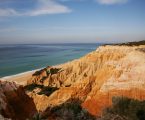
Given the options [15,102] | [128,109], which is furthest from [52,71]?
[128,109]

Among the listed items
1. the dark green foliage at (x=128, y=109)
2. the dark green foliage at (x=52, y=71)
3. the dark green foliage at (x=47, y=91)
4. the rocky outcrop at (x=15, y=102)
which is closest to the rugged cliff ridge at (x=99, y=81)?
the dark green foliage at (x=47, y=91)

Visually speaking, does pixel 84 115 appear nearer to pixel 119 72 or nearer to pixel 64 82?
pixel 119 72

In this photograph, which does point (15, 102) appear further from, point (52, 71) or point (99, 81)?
point (52, 71)

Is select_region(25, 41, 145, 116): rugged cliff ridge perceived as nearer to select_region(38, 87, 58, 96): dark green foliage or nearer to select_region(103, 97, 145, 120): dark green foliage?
select_region(38, 87, 58, 96): dark green foliage

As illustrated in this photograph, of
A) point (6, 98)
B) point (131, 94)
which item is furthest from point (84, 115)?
point (131, 94)

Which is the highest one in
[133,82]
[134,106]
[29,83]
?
[134,106]

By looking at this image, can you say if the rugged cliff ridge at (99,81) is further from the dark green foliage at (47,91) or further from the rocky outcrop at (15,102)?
the rocky outcrop at (15,102)

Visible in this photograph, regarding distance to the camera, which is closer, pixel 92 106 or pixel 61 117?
pixel 61 117
